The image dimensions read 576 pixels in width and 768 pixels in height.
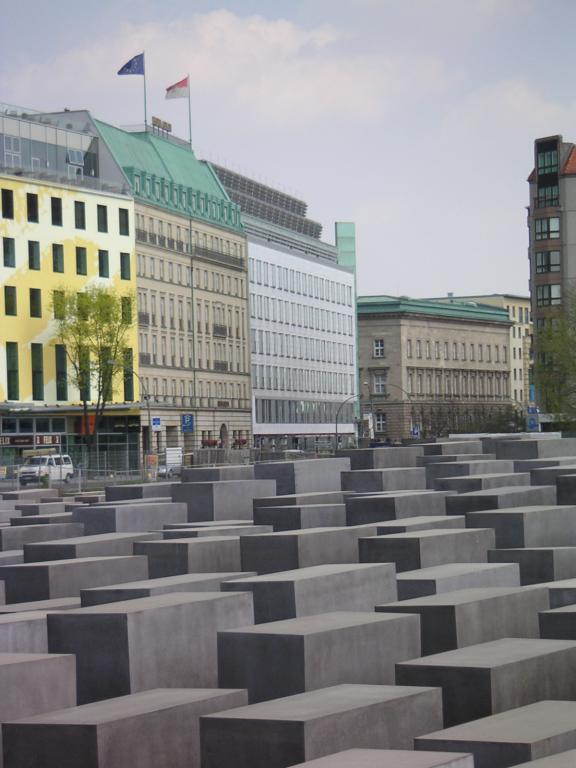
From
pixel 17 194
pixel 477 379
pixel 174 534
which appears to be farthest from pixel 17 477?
pixel 477 379

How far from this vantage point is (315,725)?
34.5 feet

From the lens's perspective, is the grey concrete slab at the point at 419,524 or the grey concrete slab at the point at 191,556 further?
the grey concrete slab at the point at 419,524

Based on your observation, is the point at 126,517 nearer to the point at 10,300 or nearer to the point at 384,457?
the point at 384,457

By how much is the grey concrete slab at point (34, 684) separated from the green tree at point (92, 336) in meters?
75.8

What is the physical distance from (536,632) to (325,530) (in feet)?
15.1

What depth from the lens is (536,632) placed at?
51.7 feet

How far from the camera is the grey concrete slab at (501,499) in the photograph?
23672 millimetres

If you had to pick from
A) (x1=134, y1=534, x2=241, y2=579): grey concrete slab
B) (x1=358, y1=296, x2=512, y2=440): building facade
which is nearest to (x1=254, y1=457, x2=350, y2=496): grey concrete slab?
(x1=134, y1=534, x2=241, y2=579): grey concrete slab

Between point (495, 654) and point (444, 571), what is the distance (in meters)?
4.49

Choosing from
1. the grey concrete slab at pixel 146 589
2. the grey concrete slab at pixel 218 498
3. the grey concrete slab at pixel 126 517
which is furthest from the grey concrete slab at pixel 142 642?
the grey concrete slab at pixel 218 498

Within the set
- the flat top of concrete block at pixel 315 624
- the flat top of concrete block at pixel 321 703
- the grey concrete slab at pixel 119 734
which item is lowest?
the grey concrete slab at pixel 119 734

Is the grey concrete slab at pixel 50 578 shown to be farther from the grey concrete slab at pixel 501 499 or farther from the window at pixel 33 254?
the window at pixel 33 254

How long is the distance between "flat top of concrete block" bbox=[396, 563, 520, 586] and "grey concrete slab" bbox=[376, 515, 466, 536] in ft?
8.59

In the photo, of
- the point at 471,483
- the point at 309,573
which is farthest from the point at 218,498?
the point at 309,573
